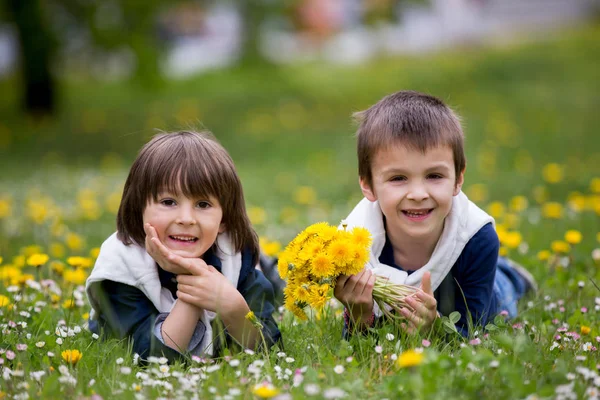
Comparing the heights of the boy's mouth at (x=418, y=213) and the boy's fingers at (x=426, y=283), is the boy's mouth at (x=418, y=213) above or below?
above

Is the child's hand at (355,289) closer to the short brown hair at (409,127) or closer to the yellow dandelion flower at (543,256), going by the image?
the short brown hair at (409,127)

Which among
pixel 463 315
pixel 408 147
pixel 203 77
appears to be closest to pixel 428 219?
pixel 408 147

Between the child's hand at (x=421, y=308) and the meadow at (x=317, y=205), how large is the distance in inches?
3.5

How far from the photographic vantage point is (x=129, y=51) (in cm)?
1242

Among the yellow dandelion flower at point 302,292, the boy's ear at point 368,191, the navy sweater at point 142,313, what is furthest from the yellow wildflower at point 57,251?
the yellow dandelion flower at point 302,292

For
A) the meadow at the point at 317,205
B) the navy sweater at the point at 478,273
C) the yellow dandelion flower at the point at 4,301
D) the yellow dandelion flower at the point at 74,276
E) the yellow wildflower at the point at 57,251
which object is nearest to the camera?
the meadow at the point at 317,205

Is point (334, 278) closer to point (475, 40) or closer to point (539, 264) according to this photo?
point (539, 264)

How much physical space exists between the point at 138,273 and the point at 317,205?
400 centimetres

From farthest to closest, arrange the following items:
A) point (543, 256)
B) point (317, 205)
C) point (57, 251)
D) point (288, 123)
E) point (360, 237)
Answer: point (288, 123)
point (317, 205)
point (57, 251)
point (543, 256)
point (360, 237)

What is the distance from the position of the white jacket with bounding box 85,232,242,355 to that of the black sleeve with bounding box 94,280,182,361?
0.14 feet

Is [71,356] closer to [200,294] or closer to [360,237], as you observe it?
[200,294]

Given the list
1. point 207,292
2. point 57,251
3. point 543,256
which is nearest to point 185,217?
point 207,292

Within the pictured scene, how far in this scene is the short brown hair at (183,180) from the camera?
9.27ft

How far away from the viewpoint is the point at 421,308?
2736 millimetres
